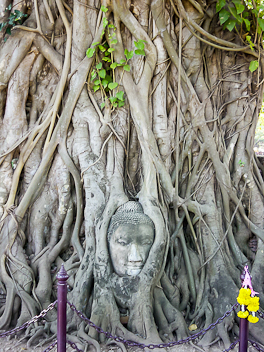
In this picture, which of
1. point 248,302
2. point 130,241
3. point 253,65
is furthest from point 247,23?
point 248,302

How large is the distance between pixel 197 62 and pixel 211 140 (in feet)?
2.79

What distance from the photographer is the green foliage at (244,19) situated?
122 inches

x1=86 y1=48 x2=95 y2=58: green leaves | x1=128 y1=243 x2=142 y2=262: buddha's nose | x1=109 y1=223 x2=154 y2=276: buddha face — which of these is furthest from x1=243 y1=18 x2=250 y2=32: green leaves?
x1=128 y1=243 x2=142 y2=262: buddha's nose

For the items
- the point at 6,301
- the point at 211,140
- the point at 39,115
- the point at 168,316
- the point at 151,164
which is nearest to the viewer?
the point at 168,316

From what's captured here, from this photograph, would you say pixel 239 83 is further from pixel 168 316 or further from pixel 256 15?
pixel 168 316

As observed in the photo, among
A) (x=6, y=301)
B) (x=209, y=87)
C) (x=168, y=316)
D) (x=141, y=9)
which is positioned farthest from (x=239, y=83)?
(x=6, y=301)

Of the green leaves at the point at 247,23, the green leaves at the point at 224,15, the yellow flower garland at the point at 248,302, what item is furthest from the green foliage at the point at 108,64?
the yellow flower garland at the point at 248,302

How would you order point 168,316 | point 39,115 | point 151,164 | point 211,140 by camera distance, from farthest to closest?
1. point 39,115
2. point 211,140
3. point 151,164
4. point 168,316

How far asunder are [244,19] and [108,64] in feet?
4.62

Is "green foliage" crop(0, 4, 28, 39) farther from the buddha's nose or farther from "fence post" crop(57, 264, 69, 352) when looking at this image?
"fence post" crop(57, 264, 69, 352)

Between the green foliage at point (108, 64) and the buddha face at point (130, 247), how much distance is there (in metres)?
1.27

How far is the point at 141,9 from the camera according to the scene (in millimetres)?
3264

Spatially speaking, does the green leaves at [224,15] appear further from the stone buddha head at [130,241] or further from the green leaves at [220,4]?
the stone buddha head at [130,241]

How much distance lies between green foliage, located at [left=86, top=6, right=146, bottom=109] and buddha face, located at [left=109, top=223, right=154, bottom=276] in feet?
4.18
